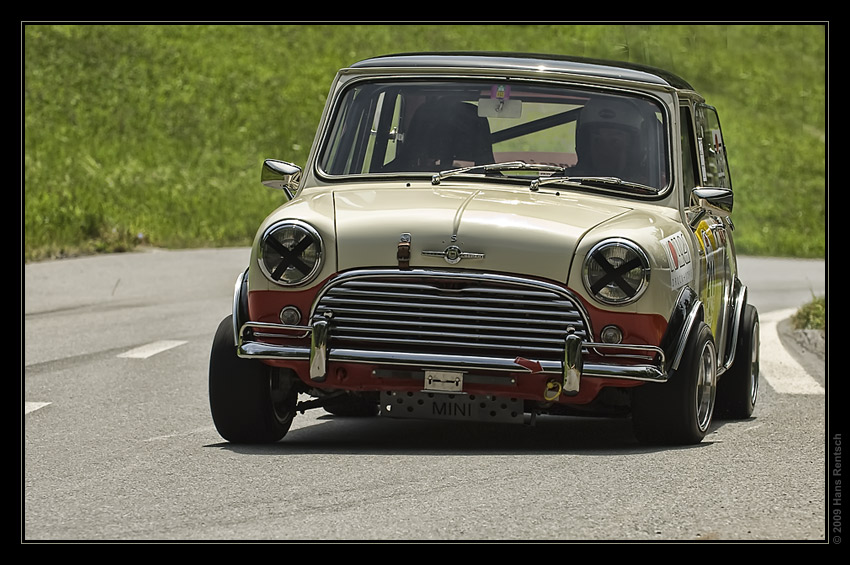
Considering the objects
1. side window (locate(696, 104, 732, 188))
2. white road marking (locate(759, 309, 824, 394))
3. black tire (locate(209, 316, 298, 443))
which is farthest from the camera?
white road marking (locate(759, 309, 824, 394))

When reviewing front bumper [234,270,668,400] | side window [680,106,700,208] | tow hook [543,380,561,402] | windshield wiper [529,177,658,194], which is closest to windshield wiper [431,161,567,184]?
windshield wiper [529,177,658,194]

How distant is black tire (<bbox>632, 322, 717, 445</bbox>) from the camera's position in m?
7.51

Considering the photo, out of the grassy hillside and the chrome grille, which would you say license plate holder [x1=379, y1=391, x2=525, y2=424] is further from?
the grassy hillside

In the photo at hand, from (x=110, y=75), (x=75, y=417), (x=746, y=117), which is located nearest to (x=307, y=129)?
(x=110, y=75)

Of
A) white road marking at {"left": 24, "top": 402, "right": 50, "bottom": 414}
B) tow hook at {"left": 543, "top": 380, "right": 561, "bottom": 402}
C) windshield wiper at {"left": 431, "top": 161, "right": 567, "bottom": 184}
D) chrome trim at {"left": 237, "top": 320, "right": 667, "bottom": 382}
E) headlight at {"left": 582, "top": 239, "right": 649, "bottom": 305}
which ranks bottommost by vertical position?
white road marking at {"left": 24, "top": 402, "right": 50, "bottom": 414}

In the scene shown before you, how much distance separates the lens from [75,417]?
9.37 m

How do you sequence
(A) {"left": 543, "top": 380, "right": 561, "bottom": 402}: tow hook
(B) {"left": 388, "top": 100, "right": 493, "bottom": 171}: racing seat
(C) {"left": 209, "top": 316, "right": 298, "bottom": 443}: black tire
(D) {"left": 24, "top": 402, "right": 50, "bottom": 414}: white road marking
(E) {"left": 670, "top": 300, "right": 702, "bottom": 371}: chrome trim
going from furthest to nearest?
(D) {"left": 24, "top": 402, "right": 50, "bottom": 414}: white road marking < (B) {"left": 388, "top": 100, "right": 493, "bottom": 171}: racing seat < (C) {"left": 209, "top": 316, "right": 298, "bottom": 443}: black tire < (E) {"left": 670, "top": 300, "right": 702, "bottom": 371}: chrome trim < (A) {"left": 543, "top": 380, "right": 561, "bottom": 402}: tow hook

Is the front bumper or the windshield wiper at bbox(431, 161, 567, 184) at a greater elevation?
the windshield wiper at bbox(431, 161, 567, 184)

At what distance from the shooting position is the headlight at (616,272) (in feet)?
23.6

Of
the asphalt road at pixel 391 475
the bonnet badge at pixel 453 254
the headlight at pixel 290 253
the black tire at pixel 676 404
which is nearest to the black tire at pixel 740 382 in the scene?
the asphalt road at pixel 391 475

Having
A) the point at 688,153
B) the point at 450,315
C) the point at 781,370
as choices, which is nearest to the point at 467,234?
the point at 450,315

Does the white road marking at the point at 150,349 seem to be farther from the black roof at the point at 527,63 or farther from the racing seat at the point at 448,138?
the racing seat at the point at 448,138

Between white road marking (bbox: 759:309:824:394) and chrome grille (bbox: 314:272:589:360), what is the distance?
4460mm
